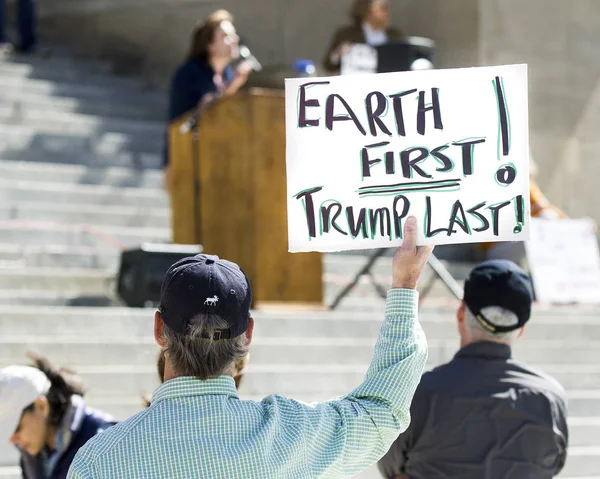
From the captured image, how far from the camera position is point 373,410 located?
7.72 ft

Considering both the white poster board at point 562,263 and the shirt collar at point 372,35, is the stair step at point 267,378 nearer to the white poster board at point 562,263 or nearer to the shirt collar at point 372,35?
the white poster board at point 562,263

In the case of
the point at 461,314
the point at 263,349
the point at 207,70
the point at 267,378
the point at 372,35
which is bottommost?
the point at 267,378

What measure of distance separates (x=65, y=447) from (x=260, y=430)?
1.60 metres

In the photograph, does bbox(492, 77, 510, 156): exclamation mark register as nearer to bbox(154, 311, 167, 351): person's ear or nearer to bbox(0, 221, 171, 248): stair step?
bbox(154, 311, 167, 351): person's ear

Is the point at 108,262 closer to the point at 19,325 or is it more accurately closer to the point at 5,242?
the point at 5,242

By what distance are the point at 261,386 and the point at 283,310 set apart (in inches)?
41.3

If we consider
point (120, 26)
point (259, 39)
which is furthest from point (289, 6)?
point (120, 26)

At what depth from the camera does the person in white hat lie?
3516mm

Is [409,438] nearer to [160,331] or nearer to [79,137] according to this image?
[160,331]

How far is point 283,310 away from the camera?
23.1ft

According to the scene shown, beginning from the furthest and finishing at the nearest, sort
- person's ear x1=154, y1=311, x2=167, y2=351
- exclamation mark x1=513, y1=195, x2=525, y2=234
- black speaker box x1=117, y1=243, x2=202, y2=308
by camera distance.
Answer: black speaker box x1=117, y1=243, x2=202, y2=308, exclamation mark x1=513, y1=195, x2=525, y2=234, person's ear x1=154, y1=311, x2=167, y2=351

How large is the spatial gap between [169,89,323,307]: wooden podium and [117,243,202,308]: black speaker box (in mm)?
350

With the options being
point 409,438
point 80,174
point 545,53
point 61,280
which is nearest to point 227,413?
point 409,438

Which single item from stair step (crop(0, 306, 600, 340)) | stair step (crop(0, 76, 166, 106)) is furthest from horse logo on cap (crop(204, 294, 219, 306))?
stair step (crop(0, 76, 166, 106))
